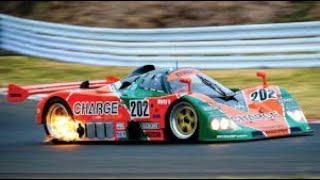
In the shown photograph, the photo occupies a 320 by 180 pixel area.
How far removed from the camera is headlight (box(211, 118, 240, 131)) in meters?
10.7

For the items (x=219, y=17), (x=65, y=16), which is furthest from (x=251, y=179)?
(x=65, y=16)

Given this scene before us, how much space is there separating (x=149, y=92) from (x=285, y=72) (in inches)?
275

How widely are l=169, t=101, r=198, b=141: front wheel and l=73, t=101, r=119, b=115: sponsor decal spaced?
896mm

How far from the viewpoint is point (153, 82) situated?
1147 centimetres

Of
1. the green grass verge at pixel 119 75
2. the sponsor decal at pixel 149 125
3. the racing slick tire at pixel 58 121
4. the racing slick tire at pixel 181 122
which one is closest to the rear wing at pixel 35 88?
the racing slick tire at pixel 58 121

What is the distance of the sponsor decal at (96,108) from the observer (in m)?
11.5

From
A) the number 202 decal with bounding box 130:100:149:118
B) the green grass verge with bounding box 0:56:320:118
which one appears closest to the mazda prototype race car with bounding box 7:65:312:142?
the number 202 decal with bounding box 130:100:149:118

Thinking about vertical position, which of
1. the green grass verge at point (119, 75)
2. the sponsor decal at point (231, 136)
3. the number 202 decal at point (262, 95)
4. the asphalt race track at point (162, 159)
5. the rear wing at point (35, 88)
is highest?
the green grass verge at point (119, 75)

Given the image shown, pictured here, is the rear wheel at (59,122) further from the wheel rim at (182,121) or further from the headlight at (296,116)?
the headlight at (296,116)

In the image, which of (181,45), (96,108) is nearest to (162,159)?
(96,108)

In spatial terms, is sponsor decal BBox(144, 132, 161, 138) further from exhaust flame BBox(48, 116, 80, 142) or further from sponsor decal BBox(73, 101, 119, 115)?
exhaust flame BBox(48, 116, 80, 142)

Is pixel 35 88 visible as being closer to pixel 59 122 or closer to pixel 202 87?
pixel 59 122

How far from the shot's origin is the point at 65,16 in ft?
83.0

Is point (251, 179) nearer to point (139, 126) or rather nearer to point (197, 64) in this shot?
point (139, 126)
